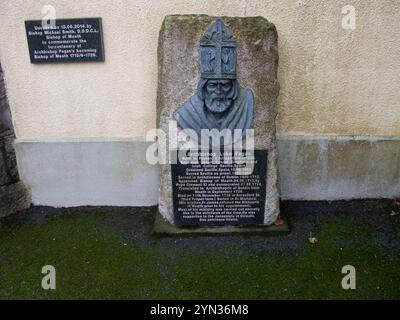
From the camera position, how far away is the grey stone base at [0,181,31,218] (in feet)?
12.8

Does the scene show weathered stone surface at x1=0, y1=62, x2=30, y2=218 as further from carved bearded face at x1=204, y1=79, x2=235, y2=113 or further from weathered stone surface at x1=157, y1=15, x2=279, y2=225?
carved bearded face at x1=204, y1=79, x2=235, y2=113

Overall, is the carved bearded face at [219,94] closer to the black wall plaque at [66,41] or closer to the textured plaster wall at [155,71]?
the textured plaster wall at [155,71]

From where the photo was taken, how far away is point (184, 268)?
3.22 meters

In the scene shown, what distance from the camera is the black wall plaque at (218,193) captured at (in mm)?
3508

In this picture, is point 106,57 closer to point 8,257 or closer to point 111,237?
point 111,237

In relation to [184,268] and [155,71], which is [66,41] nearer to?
[155,71]

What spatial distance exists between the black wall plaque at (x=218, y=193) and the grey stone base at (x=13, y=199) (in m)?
1.65

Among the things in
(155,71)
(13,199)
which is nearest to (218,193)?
(155,71)

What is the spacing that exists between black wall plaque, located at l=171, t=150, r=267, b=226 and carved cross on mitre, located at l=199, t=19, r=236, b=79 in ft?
2.32

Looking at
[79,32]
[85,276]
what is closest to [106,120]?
[79,32]

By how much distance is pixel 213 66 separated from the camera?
10.8 feet

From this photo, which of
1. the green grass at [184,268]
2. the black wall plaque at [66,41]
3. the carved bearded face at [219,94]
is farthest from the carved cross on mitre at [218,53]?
the green grass at [184,268]

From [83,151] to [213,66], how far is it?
5.29 feet

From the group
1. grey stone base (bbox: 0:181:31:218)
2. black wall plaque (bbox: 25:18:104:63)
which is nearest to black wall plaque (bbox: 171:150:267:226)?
black wall plaque (bbox: 25:18:104:63)
